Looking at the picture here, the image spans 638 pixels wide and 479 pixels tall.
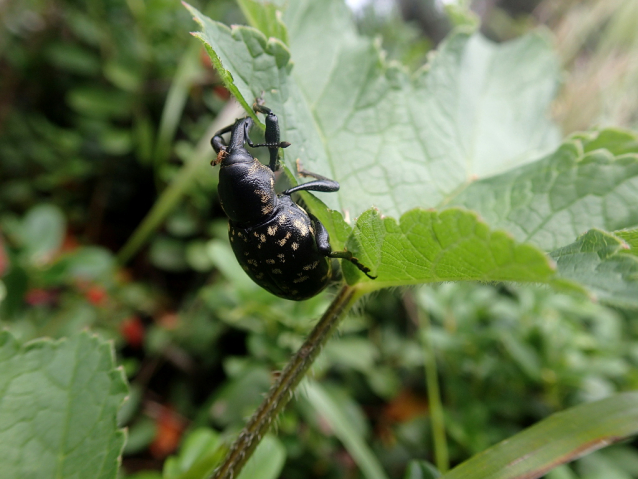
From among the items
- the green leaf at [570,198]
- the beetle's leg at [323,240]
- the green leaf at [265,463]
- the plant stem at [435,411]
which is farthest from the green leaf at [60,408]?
the plant stem at [435,411]

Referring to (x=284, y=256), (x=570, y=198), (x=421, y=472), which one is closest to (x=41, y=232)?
(x=284, y=256)

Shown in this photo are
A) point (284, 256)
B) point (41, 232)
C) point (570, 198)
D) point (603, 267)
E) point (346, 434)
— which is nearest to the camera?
point (603, 267)

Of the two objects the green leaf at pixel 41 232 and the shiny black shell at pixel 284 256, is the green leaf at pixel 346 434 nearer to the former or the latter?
the shiny black shell at pixel 284 256

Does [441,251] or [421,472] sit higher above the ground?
[441,251]

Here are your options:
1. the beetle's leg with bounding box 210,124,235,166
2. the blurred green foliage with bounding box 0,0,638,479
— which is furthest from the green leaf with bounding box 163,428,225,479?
the beetle's leg with bounding box 210,124,235,166

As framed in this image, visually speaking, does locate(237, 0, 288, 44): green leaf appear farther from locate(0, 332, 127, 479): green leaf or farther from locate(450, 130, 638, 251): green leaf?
locate(0, 332, 127, 479): green leaf

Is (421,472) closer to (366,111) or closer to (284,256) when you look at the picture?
(284,256)
